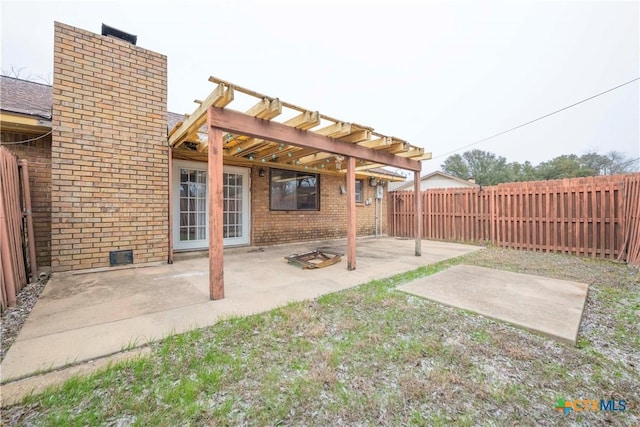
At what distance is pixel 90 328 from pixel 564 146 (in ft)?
132

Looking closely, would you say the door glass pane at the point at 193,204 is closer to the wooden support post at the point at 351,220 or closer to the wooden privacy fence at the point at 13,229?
the wooden privacy fence at the point at 13,229

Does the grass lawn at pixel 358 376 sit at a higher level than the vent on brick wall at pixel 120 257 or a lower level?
lower

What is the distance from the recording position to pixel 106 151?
430cm

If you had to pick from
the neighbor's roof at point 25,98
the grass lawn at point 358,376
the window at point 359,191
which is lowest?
the grass lawn at point 358,376

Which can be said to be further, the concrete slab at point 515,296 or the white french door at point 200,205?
the white french door at point 200,205

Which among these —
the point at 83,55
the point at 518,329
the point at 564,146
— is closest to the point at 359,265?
the point at 518,329

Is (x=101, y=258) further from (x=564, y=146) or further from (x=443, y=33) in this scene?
(x=564, y=146)

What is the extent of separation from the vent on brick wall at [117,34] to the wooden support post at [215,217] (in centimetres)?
345

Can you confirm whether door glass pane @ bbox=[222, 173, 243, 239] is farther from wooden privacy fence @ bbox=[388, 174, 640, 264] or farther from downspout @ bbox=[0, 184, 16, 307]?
wooden privacy fence @ bbox=[388, 174, 640, 264]

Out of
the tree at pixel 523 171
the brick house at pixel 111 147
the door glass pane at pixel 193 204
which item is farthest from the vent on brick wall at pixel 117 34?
the tree at pixel 523 171

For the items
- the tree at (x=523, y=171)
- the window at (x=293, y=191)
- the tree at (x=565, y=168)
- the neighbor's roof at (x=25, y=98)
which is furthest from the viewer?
the tree at (x=523, y=171)

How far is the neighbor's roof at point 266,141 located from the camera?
3.14 m

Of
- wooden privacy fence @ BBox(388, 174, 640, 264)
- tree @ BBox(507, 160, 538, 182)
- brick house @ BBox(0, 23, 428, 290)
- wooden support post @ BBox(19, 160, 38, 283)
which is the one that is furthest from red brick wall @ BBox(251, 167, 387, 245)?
tree @ BBox(507, 160, 538, 182)

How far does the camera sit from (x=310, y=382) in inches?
65.5
